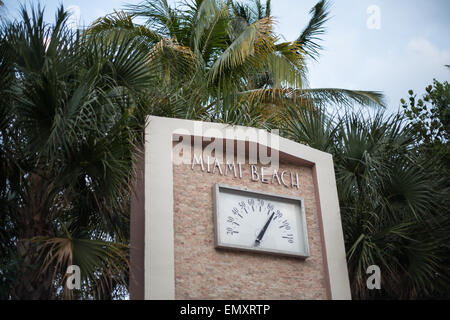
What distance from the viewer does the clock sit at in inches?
399

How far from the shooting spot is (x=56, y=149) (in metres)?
9.21

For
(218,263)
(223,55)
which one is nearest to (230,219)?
(218,263)

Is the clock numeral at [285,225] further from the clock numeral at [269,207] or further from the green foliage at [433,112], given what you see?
the green foliage at [433,112]

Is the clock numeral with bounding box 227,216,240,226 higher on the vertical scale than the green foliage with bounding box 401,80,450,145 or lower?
lower

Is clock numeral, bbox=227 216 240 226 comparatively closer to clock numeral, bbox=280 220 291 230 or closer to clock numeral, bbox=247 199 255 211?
clock numeral, bbox=247 199 255 211

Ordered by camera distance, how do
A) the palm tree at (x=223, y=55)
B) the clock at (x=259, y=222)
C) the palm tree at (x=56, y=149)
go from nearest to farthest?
1. the palm tree at (x=56, y=149)
2. the clock at (x=259, y=222)
3. the palm tree at (x=223, y=55)

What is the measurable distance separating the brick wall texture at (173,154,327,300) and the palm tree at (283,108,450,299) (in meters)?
1.11

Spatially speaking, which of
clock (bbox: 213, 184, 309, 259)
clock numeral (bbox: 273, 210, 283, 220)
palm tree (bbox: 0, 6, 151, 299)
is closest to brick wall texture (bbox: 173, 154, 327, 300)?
clock (bbox: 213, 184, 309, 259)

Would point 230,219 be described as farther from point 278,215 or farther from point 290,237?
point 290,237

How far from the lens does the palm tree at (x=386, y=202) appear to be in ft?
37.8

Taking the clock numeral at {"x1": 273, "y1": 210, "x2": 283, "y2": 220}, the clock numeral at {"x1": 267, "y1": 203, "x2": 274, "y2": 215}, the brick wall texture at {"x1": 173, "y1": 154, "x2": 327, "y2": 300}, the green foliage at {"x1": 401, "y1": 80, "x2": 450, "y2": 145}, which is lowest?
the brick wall texture at {"x1": 173, "y1": 154, "x2": 327, "y2": 300}

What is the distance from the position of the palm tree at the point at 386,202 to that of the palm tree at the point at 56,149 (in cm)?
444

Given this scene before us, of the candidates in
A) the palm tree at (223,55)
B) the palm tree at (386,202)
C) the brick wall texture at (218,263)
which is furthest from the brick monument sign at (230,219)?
the palm tree at (223,55)

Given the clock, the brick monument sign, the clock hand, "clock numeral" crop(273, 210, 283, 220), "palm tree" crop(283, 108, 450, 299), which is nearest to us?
the brick monument sign
